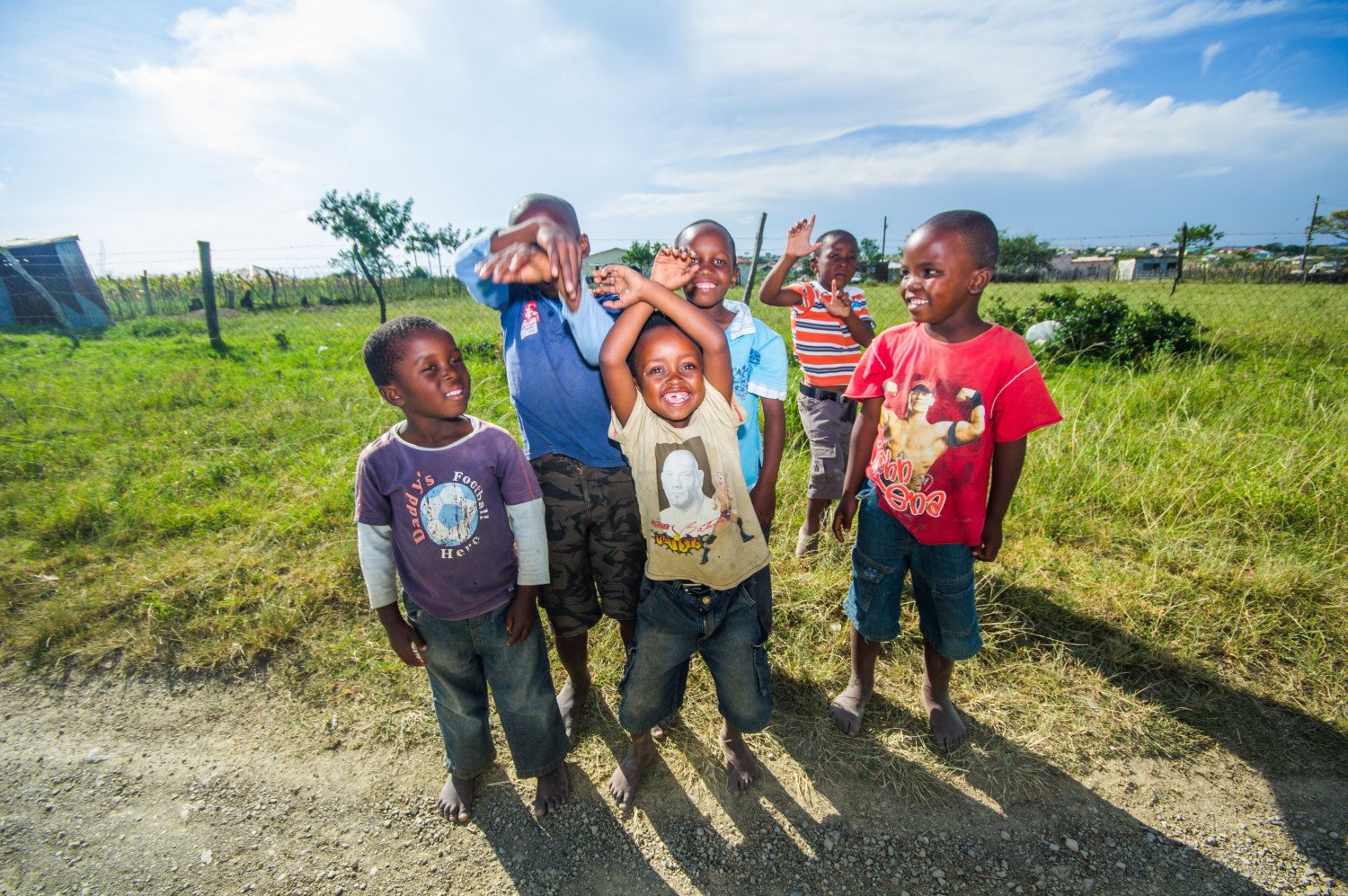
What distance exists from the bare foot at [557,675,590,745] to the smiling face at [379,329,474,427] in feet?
4.07

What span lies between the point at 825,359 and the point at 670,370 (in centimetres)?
188

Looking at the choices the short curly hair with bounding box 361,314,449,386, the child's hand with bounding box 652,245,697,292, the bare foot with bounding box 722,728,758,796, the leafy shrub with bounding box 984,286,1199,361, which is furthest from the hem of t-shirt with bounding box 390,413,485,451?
the leafy shrub with bounding box 984,286,1199,361

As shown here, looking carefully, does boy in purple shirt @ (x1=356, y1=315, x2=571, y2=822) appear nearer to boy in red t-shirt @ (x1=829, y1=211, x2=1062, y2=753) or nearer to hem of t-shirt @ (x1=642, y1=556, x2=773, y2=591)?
hem of t-shirt @ (x1=642, y1=556, x2=773, y2=591)

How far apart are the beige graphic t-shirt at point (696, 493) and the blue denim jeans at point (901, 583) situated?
1.76ft

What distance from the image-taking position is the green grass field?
7.37ft

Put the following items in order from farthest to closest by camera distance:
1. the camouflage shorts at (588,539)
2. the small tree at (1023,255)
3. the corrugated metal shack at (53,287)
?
the small tree at (1023,255) < the corrugated metal shack at (53,287) < the camouflage shorts at (588,539)

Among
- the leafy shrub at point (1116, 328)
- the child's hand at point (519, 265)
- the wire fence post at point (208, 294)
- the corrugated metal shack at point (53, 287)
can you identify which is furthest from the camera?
the corrugated metal shack at point (53, 287)

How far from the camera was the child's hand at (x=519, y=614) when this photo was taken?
5.80 ft

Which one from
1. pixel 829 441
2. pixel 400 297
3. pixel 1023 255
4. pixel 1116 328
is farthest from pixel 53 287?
pixel 1023 255

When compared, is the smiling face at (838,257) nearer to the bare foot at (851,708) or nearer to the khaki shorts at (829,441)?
the khaki shorts at (829,441)

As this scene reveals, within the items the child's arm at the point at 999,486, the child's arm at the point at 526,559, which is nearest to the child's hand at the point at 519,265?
the child's arm at the point at 526,559

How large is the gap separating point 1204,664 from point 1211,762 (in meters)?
0.54

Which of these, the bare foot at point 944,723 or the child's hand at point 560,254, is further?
the bare foot at point 944,723

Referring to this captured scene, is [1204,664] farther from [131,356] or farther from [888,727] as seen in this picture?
[131,356]
